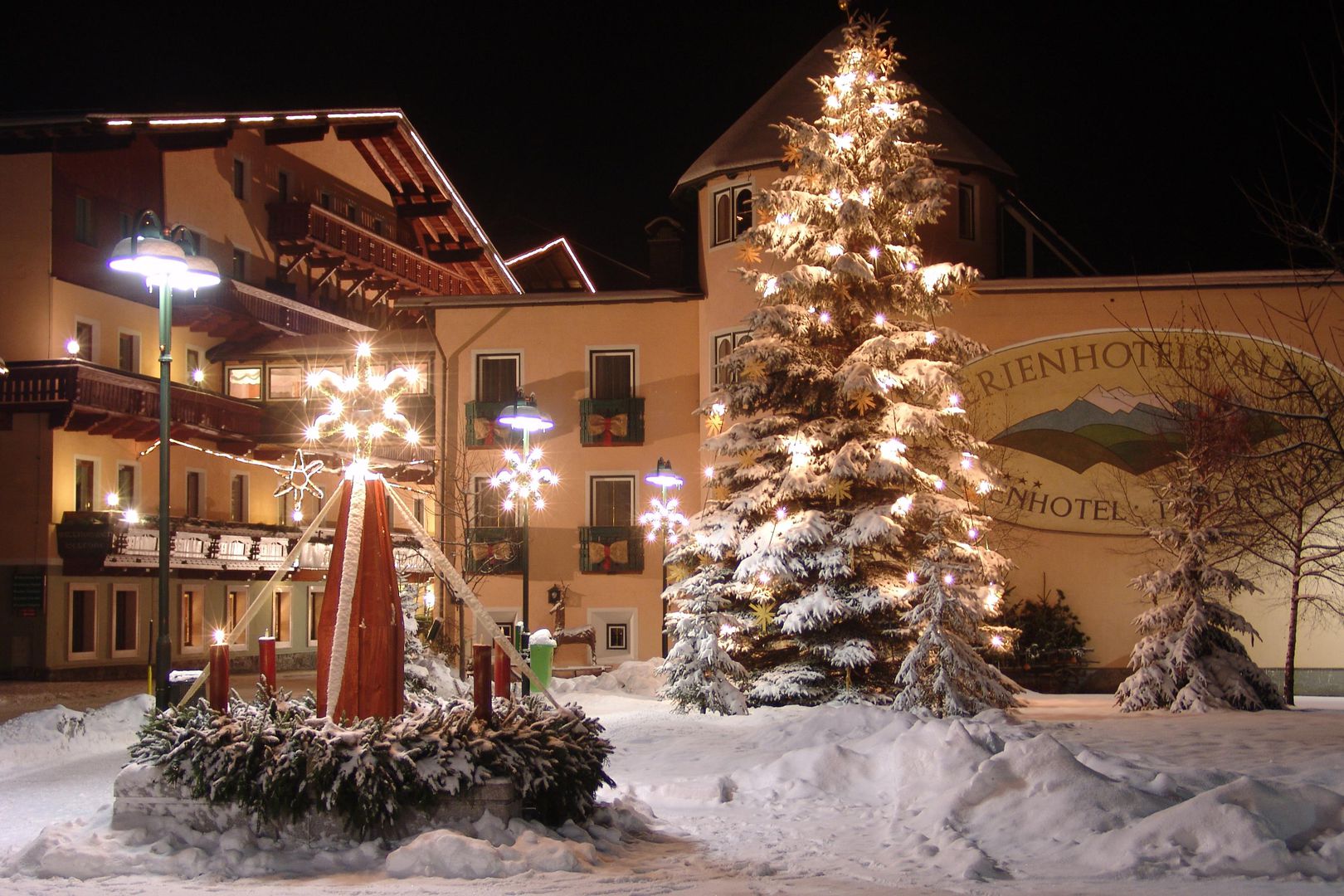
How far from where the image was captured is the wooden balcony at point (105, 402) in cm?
3481

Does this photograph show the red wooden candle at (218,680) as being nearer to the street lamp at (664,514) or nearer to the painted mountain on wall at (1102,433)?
the street lamp at (664,514)

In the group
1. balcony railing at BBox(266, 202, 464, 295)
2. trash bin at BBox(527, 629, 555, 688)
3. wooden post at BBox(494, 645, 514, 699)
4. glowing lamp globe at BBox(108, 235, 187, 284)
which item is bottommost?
trash bin at BBox(527, 629, 555, 688)

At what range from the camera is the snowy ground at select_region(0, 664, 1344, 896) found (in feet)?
32.4

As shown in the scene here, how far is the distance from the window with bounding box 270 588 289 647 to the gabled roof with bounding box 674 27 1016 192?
19.7m

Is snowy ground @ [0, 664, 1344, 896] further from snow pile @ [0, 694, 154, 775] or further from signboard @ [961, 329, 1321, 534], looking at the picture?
signboard @ [961, 329, 1321, 534]

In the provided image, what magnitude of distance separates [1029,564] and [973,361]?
14.0 feet

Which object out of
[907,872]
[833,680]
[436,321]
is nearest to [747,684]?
[833,680]

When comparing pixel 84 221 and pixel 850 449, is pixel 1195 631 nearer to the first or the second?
pixel 850 449

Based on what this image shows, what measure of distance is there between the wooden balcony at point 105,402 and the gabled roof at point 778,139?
1468cm

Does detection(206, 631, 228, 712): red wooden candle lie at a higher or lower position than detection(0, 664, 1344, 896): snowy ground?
higher

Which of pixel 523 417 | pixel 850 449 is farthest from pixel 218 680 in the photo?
pixel 850 449

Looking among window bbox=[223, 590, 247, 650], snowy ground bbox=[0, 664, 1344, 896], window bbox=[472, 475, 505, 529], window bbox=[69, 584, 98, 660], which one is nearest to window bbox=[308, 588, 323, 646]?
window bbox=[223, 590, 247, 650]

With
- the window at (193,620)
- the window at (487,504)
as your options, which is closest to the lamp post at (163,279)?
the window at (487,504)

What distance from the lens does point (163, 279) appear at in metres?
15.0
